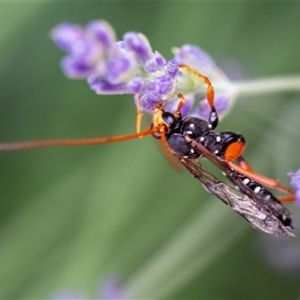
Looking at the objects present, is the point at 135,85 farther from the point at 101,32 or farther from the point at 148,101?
the point at 101,32

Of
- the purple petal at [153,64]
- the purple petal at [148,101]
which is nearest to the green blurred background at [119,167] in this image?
the purple petal at [148,101]

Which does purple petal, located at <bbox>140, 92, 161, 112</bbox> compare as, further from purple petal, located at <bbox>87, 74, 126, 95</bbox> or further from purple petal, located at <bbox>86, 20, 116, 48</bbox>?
purple petal, located at <bbox>86, 20, 116, 48</bbox>

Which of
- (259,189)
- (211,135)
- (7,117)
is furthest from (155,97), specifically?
(7,117)

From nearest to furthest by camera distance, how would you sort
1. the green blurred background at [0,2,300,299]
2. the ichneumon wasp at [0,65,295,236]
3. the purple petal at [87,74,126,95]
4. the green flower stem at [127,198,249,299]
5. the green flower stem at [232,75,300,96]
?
the purple petal at [87,74,126,95]
the ichneumon wasp at [0,65,295,236]
the green flower stem at [232,75,300,96]
the green flower stem at [127,198,249,299]
the green blurred background at [0,2,300,299]

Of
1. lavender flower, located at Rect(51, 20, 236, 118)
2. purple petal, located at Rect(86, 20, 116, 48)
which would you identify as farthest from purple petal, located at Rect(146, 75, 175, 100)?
purple petal, located at Rect(86, 20, 116, 48)

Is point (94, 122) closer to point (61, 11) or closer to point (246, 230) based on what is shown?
point (61, 11)

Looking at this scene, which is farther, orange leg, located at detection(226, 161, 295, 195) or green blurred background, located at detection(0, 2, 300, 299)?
green blurred background, located at detection(0, 2, 300, 299)
